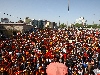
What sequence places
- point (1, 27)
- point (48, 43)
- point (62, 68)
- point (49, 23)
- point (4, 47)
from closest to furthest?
point (62, 68) → point (4, 47) → point (48, 43) → point (1, 27) → point (49, 23)

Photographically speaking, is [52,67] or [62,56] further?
[62,56]

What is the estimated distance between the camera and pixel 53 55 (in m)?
18.3

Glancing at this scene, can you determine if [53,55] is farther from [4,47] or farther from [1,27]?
[1,27]

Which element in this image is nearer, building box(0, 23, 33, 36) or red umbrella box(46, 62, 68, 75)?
red umbrella box(46, 62, 68, 75)

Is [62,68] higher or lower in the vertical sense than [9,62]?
higher

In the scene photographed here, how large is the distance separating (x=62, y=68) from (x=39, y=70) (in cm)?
556

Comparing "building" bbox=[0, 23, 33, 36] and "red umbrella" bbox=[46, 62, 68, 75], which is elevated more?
"building" bbox=[0, 23, 33, 36]

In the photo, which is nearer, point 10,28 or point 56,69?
point 56,69

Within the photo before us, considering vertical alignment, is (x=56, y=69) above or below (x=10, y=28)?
below

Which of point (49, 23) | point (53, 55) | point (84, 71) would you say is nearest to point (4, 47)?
point (53, 55)

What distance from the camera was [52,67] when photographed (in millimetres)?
8492

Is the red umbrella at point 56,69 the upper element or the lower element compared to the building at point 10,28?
lower

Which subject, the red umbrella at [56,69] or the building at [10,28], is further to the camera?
the building at [10,28]

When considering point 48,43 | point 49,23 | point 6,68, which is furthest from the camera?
point 49,23
